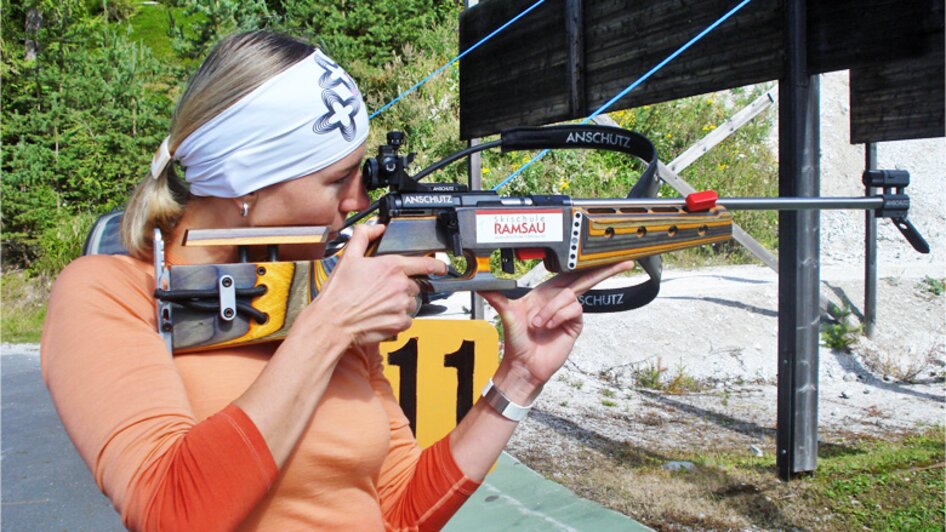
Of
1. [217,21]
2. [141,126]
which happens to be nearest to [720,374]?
[141,126]

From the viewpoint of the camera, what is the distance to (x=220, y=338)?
1485 mm

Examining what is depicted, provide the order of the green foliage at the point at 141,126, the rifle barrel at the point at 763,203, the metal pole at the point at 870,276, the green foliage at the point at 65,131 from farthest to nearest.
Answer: the green foliage at the point at 65,131 → the green foliage at the point at 141,126 → the metal pole at the point at 870,276 → the rifle barrel at the point at 763,203

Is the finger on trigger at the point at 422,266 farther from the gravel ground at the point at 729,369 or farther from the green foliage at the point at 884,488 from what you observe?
the gravel ground at the point at 729,369

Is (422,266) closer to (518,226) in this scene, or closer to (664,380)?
(518,226)

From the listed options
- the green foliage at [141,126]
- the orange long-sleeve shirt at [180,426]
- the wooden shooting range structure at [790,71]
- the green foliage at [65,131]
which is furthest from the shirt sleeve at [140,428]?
the green foliage at [65,131]

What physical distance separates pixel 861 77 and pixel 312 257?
4265 mm

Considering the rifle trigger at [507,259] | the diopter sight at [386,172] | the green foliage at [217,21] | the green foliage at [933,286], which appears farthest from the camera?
the green foliage at [217,21]

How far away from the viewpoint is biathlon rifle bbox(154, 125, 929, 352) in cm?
148

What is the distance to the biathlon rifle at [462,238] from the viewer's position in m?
1.48

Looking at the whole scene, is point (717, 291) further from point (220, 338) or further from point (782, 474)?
point (220, 338)

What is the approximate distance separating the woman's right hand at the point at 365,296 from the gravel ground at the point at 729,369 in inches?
127

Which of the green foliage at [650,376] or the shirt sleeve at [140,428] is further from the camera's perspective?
the green foliage at [650,376]

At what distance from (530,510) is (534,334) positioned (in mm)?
A: 1906

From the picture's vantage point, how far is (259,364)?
5.09ft
